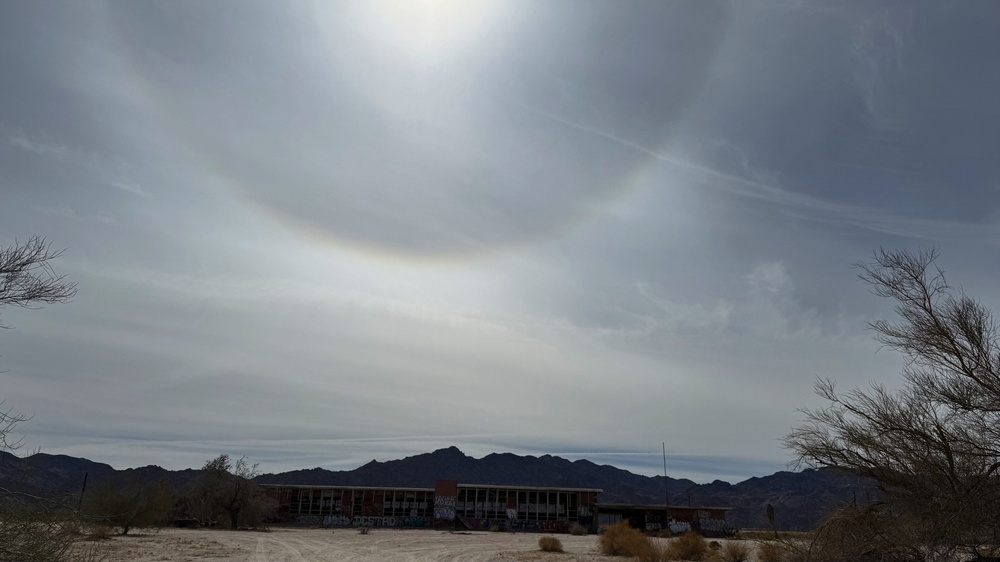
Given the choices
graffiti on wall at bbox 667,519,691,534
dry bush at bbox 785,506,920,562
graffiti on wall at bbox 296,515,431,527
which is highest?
dry bush at bbox 785,506,920,562

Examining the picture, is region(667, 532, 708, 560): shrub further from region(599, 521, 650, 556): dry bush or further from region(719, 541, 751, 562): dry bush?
region(719, 541, 751, 562): dry bush

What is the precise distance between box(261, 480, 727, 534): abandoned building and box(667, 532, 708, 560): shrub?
4645cm

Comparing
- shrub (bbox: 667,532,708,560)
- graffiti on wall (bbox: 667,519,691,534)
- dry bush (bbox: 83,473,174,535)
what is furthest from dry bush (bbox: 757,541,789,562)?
graffiti on wall (bbox: 667,519,691,534)

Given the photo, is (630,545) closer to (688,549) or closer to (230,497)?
(688,549)

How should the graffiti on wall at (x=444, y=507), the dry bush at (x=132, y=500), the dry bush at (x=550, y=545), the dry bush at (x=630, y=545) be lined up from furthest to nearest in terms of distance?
the graffiti on wall at (x=444, y=507), the dry bush at (x=132, y=500), the dry bush at (x=550, y=545), the dry bush at (x=630, y=545)

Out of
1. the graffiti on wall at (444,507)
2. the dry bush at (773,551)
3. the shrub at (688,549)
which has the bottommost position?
the graffiti on wall at (444,507)

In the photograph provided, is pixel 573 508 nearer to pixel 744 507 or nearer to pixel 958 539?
pixel 958 539

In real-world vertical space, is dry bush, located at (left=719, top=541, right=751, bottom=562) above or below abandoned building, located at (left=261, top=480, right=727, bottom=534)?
above

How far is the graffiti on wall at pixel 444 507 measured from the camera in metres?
84.6

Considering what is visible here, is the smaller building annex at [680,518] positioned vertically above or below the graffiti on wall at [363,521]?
above

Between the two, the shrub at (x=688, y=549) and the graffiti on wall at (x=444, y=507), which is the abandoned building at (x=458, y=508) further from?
the shrub at (x=688, y=549)

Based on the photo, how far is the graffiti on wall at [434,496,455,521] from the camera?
278 ft

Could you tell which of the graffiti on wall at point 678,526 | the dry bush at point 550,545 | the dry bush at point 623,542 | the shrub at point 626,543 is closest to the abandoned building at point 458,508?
the graffiti on wall at point 678,526

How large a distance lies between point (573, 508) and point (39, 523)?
8240 cm
